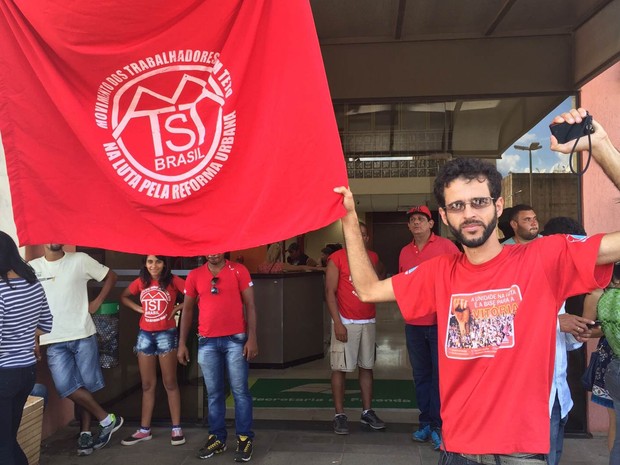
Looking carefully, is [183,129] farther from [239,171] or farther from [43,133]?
[43,133]

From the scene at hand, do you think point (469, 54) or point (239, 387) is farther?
point (469, 54)

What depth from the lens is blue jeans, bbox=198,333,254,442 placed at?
451 centimetres

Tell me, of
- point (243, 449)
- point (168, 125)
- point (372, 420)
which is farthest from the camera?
point (372, 420)

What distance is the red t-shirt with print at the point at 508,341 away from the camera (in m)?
1.93

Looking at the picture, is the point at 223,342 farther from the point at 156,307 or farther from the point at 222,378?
the point at 156,307

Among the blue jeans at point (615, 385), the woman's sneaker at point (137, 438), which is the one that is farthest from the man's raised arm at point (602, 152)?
the woman's sneaker at point (137, 438)

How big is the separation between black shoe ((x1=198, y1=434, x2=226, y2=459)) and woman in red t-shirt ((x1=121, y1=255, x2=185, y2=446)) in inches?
16.2

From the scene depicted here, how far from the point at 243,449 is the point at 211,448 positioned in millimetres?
292

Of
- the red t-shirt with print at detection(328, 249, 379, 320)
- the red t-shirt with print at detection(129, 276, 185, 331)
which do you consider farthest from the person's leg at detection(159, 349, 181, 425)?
the red t-shirt with print at detection(328, 249, 379, 320)

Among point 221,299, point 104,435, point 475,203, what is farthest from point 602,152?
point 104,435

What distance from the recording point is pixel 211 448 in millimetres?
4535

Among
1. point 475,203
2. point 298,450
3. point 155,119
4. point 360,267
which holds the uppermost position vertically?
point 155,119

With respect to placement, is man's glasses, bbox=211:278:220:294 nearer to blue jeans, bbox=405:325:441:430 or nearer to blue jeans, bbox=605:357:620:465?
blue jeans, bbox=405:325:441:430

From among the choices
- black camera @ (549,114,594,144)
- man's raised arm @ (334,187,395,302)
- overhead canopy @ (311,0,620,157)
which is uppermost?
overhead canopy @ (311,0,620,157)
